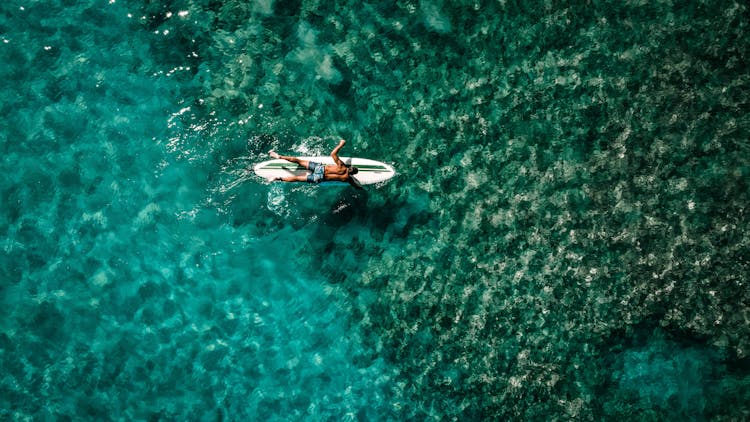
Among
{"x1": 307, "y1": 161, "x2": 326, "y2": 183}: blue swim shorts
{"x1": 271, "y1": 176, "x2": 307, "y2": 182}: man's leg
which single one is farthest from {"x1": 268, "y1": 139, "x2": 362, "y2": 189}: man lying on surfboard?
{"x1": 271, "y1": 176, "x2": 307, "y2": 182}: man's leg

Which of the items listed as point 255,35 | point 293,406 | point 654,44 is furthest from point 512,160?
point 293,406

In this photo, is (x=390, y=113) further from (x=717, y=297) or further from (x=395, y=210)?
(x=717, y=297)

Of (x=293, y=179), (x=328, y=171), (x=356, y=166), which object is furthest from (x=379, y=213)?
(x=293, y=179)

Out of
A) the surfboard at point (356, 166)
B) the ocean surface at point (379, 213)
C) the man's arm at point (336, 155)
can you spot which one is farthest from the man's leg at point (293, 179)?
the man's arm at point (336, 155)

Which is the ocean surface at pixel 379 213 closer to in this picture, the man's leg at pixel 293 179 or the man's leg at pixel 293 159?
the man's leg at pixel 293 179

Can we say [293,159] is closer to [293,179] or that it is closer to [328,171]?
[293,179]
